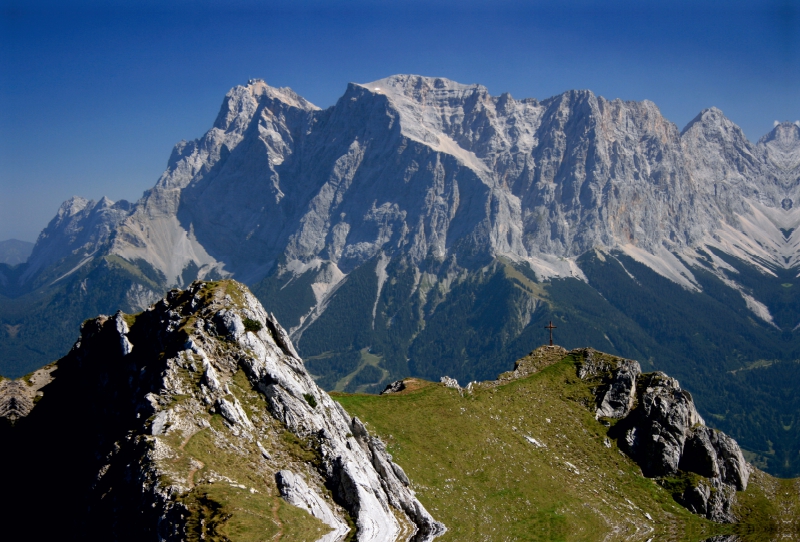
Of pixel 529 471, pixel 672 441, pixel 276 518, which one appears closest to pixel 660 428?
pixel 672 441

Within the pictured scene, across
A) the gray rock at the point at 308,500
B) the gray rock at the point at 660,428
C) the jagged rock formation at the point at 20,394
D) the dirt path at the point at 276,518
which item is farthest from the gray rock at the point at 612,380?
the jagged rock formation at the point at 20,394

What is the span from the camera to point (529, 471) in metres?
81.7

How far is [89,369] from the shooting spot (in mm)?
82188

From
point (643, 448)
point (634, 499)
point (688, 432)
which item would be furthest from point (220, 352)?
point (688, 432)

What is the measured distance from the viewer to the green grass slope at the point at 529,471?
72.8 m

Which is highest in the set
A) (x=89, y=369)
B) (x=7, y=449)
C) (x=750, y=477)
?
(x=89, y=369)

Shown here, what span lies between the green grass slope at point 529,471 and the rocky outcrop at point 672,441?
2067 millimetres

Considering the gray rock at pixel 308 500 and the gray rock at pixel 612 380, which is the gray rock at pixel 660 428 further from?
the gray rock at pixel 308 500

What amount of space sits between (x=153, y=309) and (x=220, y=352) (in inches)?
599

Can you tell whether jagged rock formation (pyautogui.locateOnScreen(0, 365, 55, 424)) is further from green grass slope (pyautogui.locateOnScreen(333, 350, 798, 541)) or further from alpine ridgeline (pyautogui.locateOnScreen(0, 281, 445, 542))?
green grass slope (pyautogui.locateOnScreen(333, 350, 798, 541))

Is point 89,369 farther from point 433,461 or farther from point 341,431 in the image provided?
point 433,461

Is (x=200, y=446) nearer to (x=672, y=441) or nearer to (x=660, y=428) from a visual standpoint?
(x=660, y=428)

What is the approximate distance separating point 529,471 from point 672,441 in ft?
79.7

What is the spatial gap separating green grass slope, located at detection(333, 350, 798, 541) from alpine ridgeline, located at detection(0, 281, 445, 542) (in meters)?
7.92
